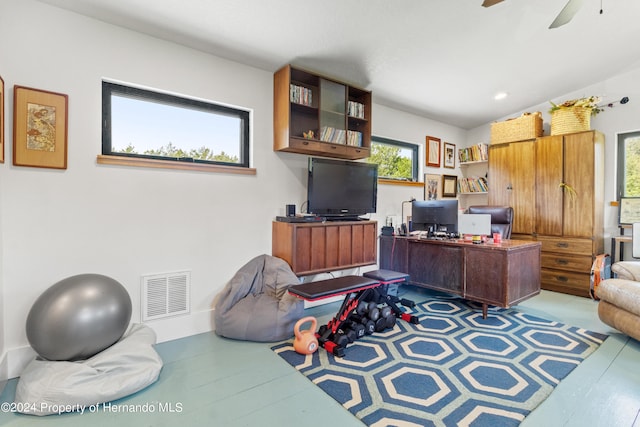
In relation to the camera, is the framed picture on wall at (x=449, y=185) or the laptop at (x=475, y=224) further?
the framed picture on wall at (x=449, y=185)

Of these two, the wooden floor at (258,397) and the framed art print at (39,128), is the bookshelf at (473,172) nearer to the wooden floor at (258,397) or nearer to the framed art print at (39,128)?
the wooden floor at (258,397)

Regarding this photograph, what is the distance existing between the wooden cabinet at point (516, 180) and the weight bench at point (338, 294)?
260 cm

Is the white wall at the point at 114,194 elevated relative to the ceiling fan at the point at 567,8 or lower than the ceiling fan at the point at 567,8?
lower

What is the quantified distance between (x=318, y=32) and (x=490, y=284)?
269 centimetres

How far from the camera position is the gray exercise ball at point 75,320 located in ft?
5.42

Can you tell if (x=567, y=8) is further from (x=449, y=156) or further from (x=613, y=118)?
(x=449, y=156)

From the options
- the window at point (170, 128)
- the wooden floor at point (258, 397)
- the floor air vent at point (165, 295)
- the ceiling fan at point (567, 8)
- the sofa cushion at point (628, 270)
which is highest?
the ceiling fan at point (567, 8)

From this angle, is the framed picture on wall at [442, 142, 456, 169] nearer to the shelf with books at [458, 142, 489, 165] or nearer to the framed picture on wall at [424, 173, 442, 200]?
the shelf with books at [458, 142, 489, 165]

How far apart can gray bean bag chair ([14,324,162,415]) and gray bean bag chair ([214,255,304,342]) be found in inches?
Answer: 24.9

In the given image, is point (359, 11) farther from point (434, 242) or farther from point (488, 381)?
point (488, 381)

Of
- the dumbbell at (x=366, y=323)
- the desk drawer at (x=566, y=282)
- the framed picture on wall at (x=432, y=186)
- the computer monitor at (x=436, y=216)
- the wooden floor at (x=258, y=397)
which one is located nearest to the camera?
the wooden floor at (x=258, y=397)

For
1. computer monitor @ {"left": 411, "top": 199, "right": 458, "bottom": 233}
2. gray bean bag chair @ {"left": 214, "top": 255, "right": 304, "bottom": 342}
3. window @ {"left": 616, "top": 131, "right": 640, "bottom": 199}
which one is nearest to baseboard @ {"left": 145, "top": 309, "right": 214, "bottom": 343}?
gray bean bag chair @ {"left": 214, "top": 255, "right": 304, "bottom": 342}

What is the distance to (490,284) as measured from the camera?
2814 millimetres

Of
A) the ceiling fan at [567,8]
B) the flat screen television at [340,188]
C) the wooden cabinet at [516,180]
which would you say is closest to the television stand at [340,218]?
the flat screen television at [340,188]
